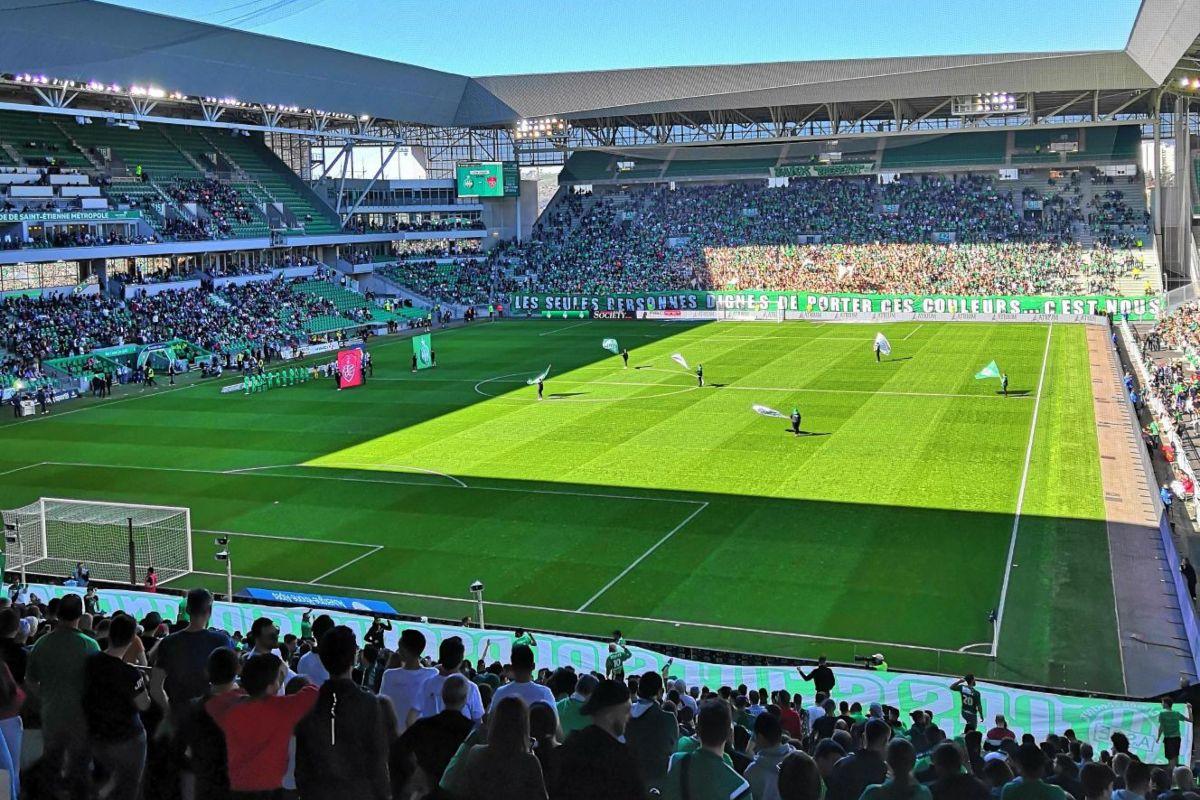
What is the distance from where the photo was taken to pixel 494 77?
87375mm

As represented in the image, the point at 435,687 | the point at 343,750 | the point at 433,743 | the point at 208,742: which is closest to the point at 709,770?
the point at 433,743

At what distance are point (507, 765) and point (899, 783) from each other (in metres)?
2.01

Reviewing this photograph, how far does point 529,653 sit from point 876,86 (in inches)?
3007

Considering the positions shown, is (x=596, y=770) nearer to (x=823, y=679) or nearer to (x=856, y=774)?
(x=856, y=774)

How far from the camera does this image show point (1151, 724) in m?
13.6

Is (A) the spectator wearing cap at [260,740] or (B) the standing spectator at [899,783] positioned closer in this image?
(B) the standing spectator at [899,783]

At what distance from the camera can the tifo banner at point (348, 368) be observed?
50562 millimetres

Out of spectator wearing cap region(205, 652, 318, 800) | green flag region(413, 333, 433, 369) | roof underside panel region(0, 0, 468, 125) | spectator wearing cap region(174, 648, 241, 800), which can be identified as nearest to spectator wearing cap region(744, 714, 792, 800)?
spectator wearing cap region(205, 652, 318, 800)

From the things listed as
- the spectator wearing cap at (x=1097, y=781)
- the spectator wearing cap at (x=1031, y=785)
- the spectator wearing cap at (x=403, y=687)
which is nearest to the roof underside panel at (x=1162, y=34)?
the spectator wearing cap at (x=1097, y=781)

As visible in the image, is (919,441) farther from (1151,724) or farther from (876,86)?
(876,86)

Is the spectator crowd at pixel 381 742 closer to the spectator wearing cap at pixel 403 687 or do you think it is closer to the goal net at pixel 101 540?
the spectator wearing cap at pixel 403 687

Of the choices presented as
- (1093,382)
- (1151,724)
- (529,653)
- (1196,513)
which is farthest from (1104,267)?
(529,653)

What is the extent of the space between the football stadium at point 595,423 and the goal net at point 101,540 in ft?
0.40

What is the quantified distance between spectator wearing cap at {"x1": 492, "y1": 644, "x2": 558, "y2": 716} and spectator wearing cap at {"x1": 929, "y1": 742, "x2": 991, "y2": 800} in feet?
6.99
